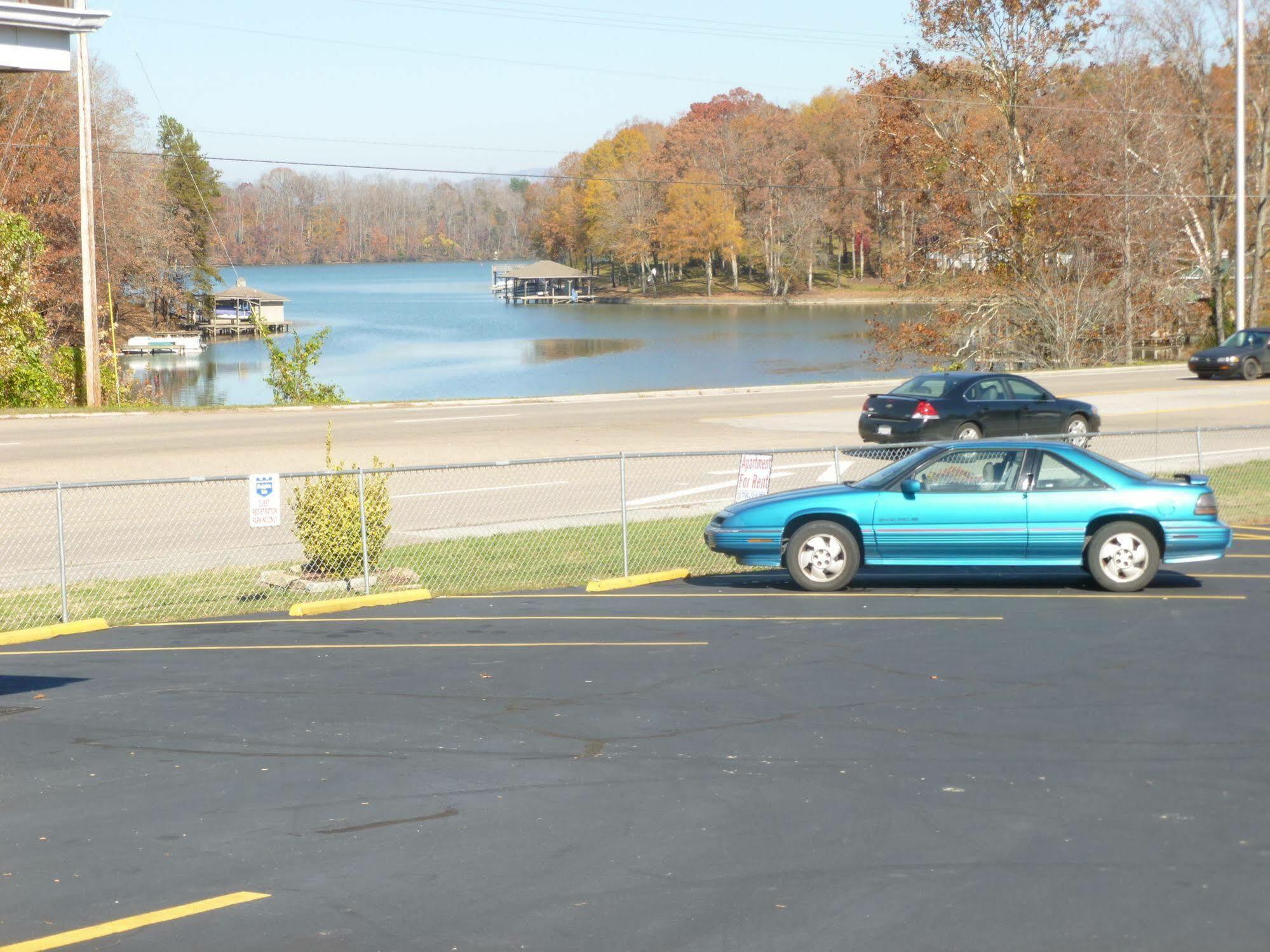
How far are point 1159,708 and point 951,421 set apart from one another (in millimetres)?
15835

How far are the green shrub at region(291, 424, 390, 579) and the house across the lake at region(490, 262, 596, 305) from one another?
155 m

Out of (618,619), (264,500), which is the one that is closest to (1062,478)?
(618,619)

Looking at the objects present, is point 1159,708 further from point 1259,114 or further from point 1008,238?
point 1259,114

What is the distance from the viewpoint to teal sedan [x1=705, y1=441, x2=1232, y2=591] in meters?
13.6

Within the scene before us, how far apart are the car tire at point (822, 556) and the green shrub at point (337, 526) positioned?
4565mm

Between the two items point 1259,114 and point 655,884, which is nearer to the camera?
point 655,884

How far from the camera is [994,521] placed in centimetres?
1366

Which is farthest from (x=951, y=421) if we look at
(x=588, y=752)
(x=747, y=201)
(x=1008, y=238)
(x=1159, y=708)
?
(x=747, y=201)

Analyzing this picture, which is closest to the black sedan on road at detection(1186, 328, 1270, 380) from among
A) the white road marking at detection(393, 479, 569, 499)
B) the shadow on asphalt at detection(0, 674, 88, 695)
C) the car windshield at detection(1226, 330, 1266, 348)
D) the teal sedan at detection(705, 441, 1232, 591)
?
the car windshield at detection(1226, 330, 1266, 348)

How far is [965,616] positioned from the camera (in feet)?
41.1

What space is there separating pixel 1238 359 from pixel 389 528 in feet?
109

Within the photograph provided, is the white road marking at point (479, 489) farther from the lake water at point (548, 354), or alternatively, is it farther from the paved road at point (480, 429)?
the lake water at point (548, 354)

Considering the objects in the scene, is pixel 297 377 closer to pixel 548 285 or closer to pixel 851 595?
pixel 851 595

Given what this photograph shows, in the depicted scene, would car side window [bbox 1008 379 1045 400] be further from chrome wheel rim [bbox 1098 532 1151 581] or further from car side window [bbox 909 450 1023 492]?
chrome wheel rim [bbox 1098 532 1151 581]
